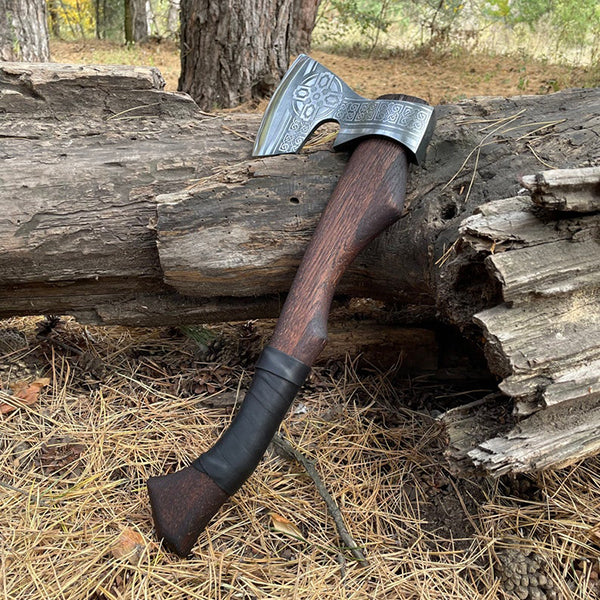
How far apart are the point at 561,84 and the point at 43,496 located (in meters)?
5.34

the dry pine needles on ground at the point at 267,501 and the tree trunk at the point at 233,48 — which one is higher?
the tree trunk at the point at 233,48

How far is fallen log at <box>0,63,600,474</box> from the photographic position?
169 cm

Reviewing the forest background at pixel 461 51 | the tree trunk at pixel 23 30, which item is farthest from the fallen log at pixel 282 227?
the forest background at pixel 461 51

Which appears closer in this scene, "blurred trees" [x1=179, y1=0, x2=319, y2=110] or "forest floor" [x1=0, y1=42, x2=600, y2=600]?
"forest floor" [x1=0, y1=42, x2=600, y2=600]

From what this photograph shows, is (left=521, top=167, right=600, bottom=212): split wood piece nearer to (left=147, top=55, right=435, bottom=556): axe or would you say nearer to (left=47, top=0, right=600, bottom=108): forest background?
(left=147, top=55, right=435, bottom=556): axe

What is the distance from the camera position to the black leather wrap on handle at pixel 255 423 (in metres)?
1.75

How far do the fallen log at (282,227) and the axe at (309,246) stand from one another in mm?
116

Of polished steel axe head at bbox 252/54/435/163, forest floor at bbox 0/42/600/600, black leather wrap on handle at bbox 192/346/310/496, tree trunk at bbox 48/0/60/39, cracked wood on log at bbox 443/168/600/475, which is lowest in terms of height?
tree trunk at bbox 48/0/60/39

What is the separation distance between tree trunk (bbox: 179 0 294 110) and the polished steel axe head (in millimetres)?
1932

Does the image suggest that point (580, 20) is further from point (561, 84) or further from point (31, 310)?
point (31, 310)

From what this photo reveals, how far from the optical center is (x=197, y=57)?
424 centimetres

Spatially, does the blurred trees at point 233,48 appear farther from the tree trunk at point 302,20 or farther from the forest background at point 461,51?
the tree trunk at point 302,20

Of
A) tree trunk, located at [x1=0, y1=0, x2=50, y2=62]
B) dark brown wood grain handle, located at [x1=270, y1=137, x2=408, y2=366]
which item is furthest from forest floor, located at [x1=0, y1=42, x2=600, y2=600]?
tree trunk, located at [x1=0, y1=0, x2=50, y2=62]

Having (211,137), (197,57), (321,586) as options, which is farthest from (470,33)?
(321,586)
